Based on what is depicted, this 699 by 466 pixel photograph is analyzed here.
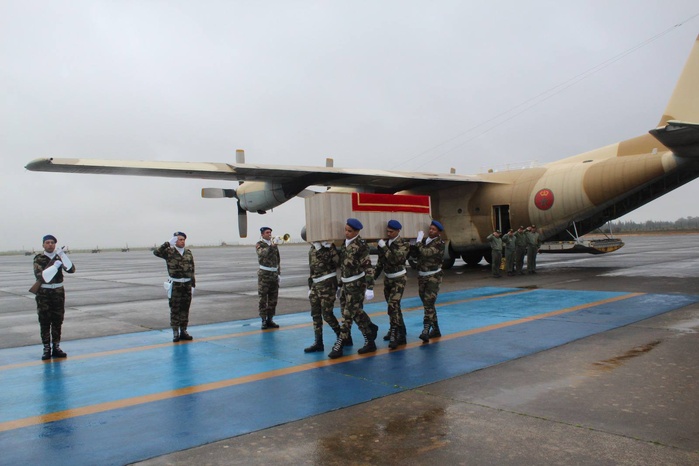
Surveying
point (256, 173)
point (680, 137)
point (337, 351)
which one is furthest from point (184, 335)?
point (680, 137)

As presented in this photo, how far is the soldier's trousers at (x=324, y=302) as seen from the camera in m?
7.61

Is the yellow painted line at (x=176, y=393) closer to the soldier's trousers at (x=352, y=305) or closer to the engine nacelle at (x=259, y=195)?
the soldier's trousers at (x=352, y=305)

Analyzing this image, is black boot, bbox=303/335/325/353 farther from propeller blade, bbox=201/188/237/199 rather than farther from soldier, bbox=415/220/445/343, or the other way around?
propeller blade, bbox=201/188/237/199

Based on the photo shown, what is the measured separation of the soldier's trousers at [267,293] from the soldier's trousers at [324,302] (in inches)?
88.9

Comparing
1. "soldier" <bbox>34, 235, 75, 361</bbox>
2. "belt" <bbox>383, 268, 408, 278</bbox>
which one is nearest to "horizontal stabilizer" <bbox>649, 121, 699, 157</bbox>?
"belt" <bbox>383, 268, 408, 278</bbox>

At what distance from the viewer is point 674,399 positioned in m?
4.98

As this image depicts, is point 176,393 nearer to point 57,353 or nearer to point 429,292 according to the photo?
point 57,353

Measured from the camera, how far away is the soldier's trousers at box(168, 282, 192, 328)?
8.94 meters

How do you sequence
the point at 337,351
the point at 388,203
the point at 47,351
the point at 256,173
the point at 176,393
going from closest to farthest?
the point at 176,393
the point at 337,351
the point at 47,351
the point at 388,203
the point at 256,173

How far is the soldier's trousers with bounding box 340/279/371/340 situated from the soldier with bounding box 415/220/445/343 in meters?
1.07

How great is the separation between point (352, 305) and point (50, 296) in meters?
4.71

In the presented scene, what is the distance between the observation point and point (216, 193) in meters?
19.7

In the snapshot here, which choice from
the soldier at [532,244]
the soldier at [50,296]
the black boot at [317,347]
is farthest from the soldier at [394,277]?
Result: the soldier at [532,244]

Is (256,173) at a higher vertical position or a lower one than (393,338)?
higher
